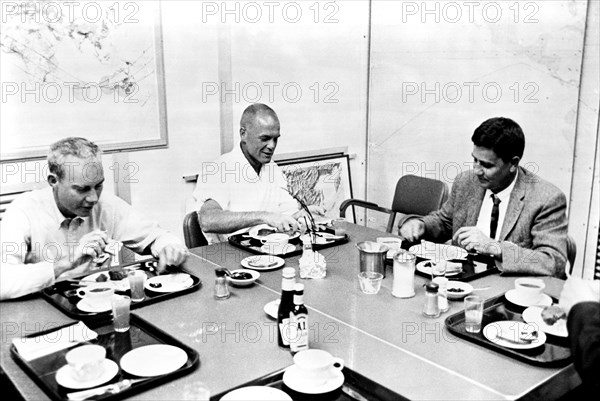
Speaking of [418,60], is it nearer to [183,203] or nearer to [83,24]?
[183,203]

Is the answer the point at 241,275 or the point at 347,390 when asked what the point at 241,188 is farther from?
the point at 347,390

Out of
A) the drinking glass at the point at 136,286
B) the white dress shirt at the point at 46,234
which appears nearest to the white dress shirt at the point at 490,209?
the white dress shirt at the point at 46,234

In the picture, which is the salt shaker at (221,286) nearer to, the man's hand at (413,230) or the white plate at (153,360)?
the white plate at (153,360)

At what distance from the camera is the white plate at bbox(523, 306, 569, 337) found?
71.9 inches

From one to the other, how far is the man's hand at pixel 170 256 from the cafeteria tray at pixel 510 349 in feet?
3.71

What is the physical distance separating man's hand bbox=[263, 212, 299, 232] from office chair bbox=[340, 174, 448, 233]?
1.18 m

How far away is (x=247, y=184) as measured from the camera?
3369mm

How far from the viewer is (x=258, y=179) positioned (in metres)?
3.41

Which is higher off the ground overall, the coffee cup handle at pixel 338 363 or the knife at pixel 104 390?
the coffee cup handle at pixel 338 363

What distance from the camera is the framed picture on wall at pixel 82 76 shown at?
320 cm

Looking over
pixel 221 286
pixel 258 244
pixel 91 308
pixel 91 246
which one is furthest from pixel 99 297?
pixel 258 244

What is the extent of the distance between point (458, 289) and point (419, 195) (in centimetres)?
196

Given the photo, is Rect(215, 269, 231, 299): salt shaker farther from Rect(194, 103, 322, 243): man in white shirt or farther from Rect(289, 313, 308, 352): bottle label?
Rect(194, 103, 322, 243): man in white shirt

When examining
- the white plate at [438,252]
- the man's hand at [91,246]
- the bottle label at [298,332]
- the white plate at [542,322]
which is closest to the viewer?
the bottle label at [298,332]
